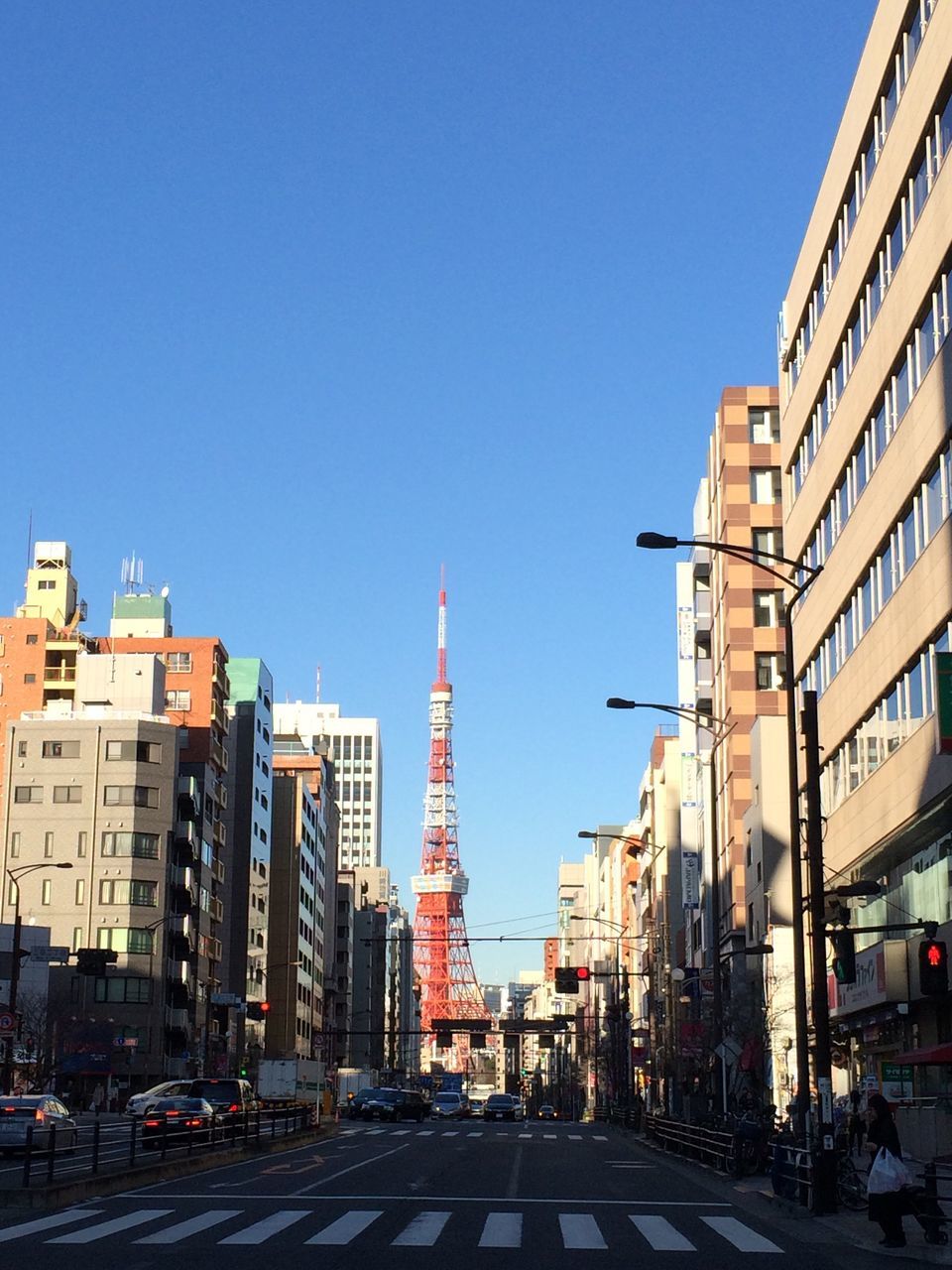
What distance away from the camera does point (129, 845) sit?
11031 centimetres

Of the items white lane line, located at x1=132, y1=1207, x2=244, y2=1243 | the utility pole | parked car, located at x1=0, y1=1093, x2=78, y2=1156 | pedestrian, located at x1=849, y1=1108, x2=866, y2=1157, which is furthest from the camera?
pedestrian, located at x1=849, y1=1108, x2=866, y2=1157

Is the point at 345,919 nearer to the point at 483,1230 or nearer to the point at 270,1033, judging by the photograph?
the point at 270,1033

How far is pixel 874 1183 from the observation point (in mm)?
20531

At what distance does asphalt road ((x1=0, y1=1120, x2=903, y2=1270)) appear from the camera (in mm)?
19094

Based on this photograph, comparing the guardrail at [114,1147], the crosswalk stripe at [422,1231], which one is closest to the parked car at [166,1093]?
the guardrail at [114,1147]

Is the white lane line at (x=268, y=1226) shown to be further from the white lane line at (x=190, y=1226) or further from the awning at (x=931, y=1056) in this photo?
the awning at (x=931, y=1056)

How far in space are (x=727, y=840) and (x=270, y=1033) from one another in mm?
75381

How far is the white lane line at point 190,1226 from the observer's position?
67.4 ft

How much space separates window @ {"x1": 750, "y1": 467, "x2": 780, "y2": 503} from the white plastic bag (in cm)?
6356

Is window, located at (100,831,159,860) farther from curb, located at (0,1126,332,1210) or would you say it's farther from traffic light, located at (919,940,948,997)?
traffic light, located at (919,940,948,997)

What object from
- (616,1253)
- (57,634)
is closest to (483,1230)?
Answer: (616,1253)

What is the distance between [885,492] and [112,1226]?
2985 centimetres

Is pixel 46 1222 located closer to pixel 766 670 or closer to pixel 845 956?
pixel 845 956

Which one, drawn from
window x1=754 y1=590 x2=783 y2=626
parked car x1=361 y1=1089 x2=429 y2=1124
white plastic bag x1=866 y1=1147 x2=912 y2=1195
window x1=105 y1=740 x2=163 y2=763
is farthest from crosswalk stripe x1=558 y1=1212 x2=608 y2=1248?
window x1=105 y1=740 x2=163 y2=763
